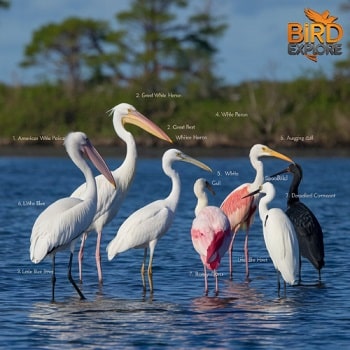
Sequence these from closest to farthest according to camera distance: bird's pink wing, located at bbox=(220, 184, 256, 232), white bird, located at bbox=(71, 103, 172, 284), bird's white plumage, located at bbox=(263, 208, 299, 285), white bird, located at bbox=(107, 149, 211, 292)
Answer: bird's white plumage, located at bbox=(263, 208, 299, 285), white bird, located at bbox=(107, 149, 211, 292), white bird, located at bbox=(71, 103, 172, 284), bird's pink wing, located at bbox=(220, 184, 256, 232)

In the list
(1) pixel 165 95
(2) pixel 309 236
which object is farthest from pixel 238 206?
(1) pixel 165 95

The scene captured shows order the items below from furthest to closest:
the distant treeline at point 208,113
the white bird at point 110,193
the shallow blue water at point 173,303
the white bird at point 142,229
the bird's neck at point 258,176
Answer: the distant treeline at point 208,113, the bird's neck at point 258,176, the white bird at point 110,193, the white bird at point 142,229, the shallow blue water at point 173,303

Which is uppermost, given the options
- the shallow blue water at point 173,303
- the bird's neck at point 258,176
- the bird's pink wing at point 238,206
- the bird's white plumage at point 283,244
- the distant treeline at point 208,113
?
the distant treeline at point 208,113

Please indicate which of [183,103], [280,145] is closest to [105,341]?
[280,145]

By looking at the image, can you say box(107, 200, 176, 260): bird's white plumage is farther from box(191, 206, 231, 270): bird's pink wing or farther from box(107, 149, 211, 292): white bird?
box(191, 206, 231, 270): bird's pink wing

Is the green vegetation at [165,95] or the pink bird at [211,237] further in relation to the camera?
the green vegetation at [165,95]

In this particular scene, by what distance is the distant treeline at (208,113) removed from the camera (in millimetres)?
40500

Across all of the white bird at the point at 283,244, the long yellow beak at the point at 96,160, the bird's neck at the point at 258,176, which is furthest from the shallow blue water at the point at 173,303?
the long yellow beak at the point at 96,160

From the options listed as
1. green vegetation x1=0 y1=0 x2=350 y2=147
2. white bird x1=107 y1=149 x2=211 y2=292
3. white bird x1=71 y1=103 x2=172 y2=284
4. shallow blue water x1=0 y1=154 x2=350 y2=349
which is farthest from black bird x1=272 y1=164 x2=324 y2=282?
green vegetation x1=0 y1=0 x2=350 y2=147

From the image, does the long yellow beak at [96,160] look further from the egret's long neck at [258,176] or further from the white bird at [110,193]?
the egret's long neck at [258,176]

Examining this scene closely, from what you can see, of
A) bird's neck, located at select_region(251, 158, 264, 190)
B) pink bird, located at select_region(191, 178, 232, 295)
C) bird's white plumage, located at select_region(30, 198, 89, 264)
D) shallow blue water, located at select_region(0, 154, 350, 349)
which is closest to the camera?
shallow blue water, located at select_region(0, 154, 350, 349)

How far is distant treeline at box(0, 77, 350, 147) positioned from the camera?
133ft

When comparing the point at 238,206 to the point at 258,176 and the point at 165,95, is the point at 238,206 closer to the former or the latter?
the point at 258,176

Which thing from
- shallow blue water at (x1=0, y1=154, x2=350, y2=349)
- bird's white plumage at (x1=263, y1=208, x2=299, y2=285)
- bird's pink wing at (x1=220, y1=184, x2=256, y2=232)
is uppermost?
bird's pink wing at (x1=220, y1=184, x2=256, y2=232)
